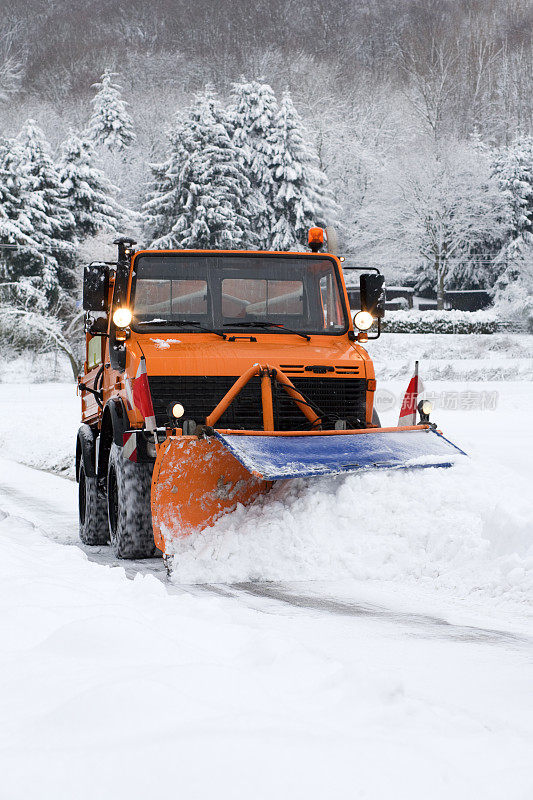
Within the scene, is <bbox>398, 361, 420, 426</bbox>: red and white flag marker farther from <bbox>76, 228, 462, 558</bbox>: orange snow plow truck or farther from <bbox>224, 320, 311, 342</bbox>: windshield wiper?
<bbox>224, 320, 311, 342</bbox>: windshield wiper

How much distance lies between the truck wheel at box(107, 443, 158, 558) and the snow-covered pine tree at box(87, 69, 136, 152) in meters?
68.6

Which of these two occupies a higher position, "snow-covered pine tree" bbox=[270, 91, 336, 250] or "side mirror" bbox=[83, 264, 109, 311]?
"snow-covered pine tree" bbox=[270, 91, 336, 250]

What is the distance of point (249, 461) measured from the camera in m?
5.42

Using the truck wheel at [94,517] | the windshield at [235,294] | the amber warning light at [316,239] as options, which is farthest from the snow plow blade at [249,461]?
the amber warning light at [316,239]

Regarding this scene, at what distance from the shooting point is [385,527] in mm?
5793

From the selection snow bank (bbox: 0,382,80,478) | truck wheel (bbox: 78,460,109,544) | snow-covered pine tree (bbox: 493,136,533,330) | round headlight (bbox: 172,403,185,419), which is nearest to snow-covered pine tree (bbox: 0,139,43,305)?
snow bank (bbox: 0,382,80,478)

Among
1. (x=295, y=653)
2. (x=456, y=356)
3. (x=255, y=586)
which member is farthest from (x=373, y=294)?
(x=456, y=356)

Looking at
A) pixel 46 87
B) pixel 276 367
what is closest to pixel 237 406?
pixel 276 367

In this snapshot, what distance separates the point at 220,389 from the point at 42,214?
36.4m

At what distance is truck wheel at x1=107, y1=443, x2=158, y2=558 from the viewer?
6.47 meters

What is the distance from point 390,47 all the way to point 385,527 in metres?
155

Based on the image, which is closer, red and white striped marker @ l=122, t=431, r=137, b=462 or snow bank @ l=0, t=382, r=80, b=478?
red and white striped marker @ l=122, t=431, r=137, b=462

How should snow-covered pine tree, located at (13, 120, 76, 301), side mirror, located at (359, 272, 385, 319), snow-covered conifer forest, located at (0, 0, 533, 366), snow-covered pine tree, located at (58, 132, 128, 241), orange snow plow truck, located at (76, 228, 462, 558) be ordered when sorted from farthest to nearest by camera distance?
snow-covered pine tree, located at (58, 132, 128, 241), snow-covered conifer forest, located at (0, 0, 533, 366), snow-covered pine tree, located at (13, 120, 76, 301), side mirror, located at (359, 272, 385, 319), orange snow plow truck, located at (76, 228, 462, 558)

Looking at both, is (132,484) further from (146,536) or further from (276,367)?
(276,367)
